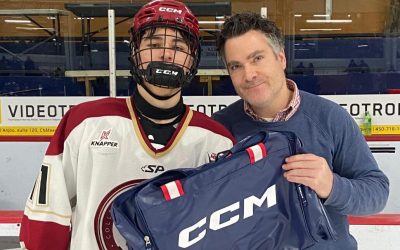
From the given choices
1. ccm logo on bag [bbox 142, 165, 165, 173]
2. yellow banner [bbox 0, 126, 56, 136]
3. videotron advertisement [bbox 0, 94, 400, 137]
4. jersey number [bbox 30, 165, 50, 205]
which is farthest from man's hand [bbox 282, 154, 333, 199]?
yellow banner [bbox 0, 126, 56, 136]

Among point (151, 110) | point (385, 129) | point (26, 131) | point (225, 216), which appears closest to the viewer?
point (225, 216)

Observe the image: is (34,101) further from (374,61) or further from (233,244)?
(233,244)

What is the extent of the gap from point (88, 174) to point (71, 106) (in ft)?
7.80

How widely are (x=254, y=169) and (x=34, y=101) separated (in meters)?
2.65

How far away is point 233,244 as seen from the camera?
973 millimetres

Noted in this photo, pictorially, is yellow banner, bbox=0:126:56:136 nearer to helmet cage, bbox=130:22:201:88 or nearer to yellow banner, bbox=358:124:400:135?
yellow banner, bbox=358:124:400:135

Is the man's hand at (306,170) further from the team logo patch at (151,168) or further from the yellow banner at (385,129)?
the yellow banner at (385,129)

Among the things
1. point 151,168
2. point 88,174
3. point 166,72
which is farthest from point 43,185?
point 166,72

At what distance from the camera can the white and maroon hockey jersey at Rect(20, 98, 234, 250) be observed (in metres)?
1.01

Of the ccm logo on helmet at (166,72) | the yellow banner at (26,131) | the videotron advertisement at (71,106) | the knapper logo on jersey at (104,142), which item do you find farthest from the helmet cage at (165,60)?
the yellow banner at (26,131)

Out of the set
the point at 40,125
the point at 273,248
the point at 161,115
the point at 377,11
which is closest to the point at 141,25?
the point at 161,115

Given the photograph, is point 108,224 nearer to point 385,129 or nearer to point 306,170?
point 306,170

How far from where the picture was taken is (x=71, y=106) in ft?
10.9

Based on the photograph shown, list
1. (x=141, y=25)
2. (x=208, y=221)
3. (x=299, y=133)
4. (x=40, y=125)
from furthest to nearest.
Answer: (x=40, y=125) < (x=299, y=133) < (x=141, y=25) < (x=208, y=221)
